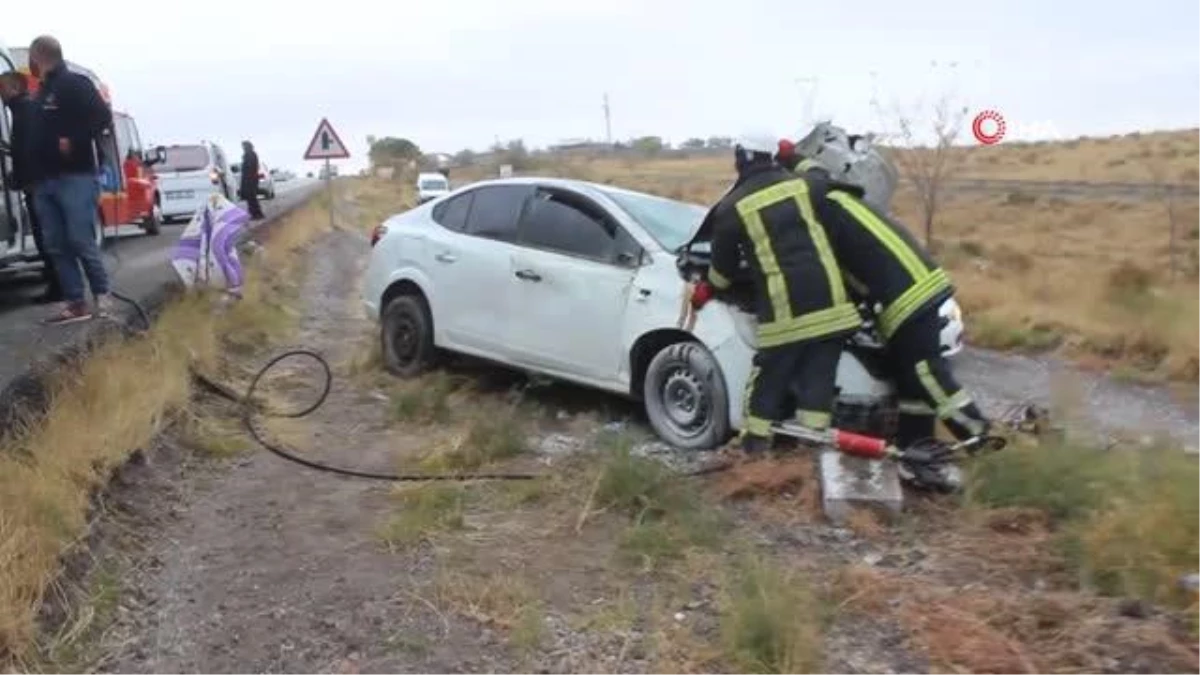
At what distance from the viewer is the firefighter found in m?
6.15

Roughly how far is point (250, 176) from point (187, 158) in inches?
91.7

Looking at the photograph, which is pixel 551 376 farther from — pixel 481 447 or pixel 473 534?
pixel 473 534

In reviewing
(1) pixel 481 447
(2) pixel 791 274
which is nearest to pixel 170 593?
(1) pixel 481 447

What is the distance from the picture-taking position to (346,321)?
13.4 m

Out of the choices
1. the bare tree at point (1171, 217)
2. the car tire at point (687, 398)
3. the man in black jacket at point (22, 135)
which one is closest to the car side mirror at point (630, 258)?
the car tire at point (687, 398)

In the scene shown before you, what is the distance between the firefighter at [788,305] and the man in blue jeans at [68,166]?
457cm

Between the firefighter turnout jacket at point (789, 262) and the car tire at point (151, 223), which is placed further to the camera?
the car tire at point (151, 223)

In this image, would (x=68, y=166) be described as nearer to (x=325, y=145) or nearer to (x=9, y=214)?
(x=9, y=214)

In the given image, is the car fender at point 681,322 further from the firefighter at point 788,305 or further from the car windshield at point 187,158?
the car windshield at point 187,158

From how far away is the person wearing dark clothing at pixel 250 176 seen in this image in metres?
25.6

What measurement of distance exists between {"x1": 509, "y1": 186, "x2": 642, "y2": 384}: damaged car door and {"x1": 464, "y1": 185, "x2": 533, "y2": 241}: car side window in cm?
11

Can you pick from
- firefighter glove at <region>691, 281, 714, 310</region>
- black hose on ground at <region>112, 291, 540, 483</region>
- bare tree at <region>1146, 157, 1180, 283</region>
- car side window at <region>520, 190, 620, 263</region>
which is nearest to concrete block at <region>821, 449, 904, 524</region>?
firefighter glove at <region>691, 281, 714, 310</region>

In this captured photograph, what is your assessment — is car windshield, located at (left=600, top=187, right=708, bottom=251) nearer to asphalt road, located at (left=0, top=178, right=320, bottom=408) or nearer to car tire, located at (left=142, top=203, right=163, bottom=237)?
asphalt road, located at (left=0, top=178, right=320, bottom=408)

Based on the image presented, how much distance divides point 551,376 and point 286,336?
4395 mm
